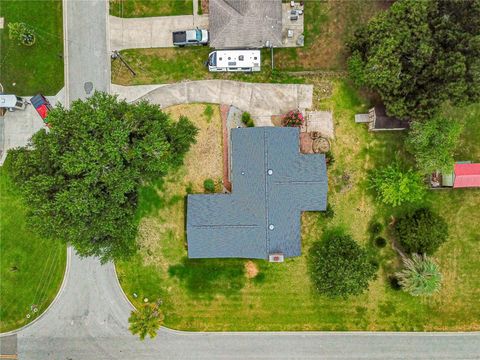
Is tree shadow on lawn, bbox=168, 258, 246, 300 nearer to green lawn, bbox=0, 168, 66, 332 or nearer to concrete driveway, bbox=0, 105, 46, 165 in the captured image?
green lawn, bbox=0, 168, 66, 332

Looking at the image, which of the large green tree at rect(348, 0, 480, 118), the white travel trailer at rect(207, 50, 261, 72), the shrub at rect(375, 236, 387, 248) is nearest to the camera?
the large green tree at rect(348, 0, 480, 118)

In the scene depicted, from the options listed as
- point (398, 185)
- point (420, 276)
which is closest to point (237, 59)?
point (398, 185)

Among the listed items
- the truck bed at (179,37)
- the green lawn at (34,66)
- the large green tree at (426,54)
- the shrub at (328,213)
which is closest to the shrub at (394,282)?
the shrub at (328,213)

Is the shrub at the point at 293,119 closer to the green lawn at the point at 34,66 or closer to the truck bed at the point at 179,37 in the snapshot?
the truck bed at the point at 179,37

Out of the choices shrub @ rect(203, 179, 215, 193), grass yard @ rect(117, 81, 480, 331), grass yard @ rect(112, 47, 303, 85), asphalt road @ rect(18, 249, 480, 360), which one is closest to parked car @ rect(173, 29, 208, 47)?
grass yard @ rect(112, 47, 303, 85)

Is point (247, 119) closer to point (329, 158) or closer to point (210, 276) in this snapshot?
point (329, 158)

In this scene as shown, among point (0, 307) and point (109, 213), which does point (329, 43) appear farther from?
point (0, 307)

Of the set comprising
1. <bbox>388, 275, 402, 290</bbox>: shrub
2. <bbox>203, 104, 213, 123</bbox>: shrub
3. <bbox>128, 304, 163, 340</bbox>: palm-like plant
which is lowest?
<bbox>128, 304, 163, 340</bbox>: palm-like plant
